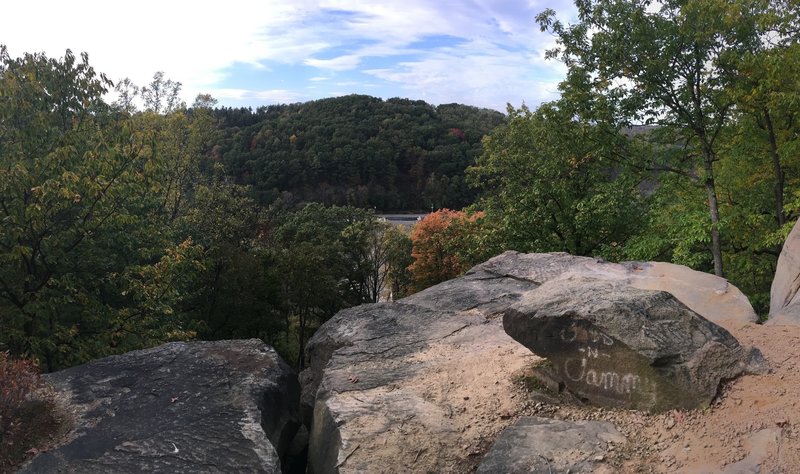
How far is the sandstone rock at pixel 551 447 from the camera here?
558 centimetres

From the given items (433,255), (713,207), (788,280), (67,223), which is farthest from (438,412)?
(433,255)

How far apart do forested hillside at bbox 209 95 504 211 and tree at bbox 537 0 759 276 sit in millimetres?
36060

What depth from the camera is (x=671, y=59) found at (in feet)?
43.2

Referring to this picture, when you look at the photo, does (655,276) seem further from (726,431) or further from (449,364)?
(726,431)

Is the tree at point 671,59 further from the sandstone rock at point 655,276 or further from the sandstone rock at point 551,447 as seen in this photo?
the sandstone rock at point 551,447

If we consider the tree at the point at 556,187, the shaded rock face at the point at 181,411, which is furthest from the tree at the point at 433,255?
the shaded rock face at the point at 181,411

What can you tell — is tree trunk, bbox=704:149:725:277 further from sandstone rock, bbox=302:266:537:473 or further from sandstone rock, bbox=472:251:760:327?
sandstone rock, bbox=302:266:537:473

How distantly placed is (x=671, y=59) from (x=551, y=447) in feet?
36.1

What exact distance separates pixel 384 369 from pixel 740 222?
11535 millimetres

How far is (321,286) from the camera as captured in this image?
20453 millimetres

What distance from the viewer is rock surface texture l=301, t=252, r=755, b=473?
20.7 feet

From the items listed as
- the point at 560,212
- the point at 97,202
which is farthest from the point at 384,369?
the point at 560,212

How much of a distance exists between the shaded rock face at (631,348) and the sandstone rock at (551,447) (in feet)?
1.89

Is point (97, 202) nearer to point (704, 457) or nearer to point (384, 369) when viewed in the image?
point (384, 369)
